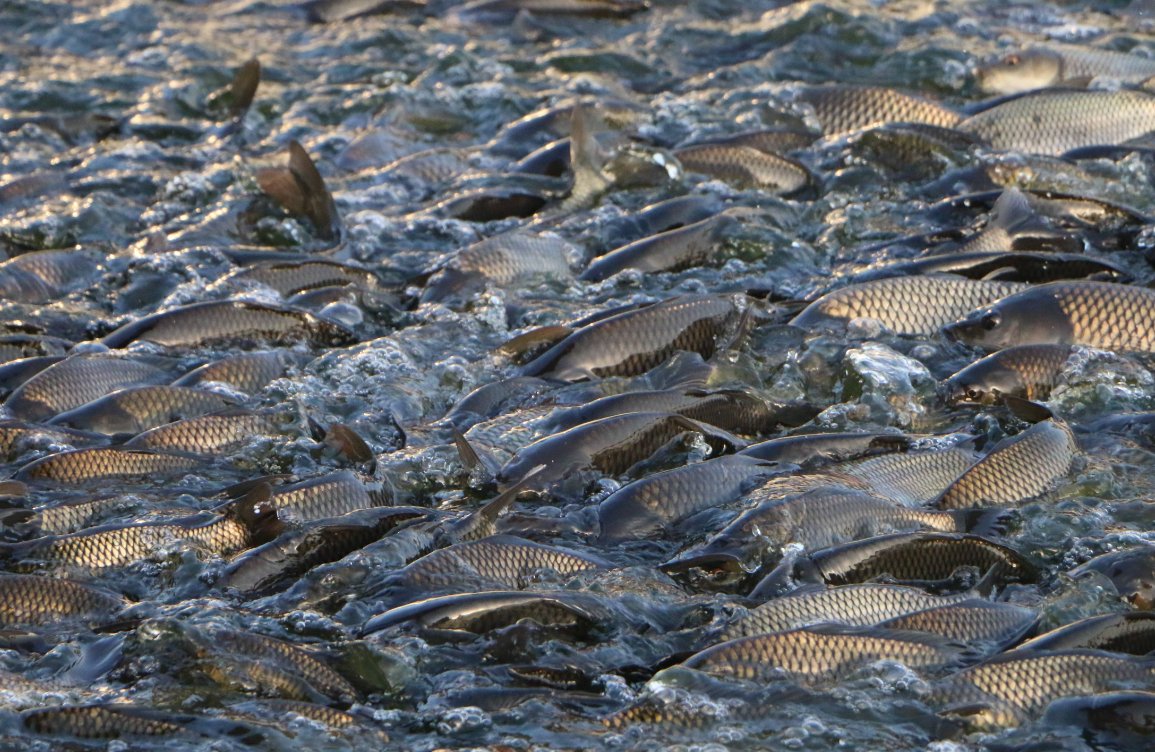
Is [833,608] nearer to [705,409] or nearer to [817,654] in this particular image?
[817,654]

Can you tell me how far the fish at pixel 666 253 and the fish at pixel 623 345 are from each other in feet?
2.27

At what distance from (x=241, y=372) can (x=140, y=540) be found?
1.26 metres

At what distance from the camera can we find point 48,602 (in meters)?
3.24

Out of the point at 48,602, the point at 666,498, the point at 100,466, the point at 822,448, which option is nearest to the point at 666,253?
the point at 822,448

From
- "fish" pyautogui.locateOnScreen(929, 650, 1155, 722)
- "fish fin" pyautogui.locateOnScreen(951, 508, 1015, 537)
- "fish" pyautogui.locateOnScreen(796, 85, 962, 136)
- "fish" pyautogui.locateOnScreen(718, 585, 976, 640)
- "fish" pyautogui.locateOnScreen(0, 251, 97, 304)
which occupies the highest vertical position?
"fish" pyautogui.locateOnScreen(796, 85, 962, 136)

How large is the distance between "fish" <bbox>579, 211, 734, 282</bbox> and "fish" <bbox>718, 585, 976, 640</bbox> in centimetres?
249

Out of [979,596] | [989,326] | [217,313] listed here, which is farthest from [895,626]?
[217,313]

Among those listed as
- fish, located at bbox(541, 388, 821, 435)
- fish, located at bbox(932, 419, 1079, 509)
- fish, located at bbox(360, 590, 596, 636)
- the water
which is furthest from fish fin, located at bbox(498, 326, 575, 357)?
fish, located at bbox(360, 590, 596, 636)

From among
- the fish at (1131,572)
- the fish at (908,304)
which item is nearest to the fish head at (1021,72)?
the fish at (908,304)

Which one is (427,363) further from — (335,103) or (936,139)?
(335,103)

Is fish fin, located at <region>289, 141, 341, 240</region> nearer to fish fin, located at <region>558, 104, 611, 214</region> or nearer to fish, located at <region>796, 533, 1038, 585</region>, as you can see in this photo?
fish fin, located at <region>558, 104, 611, 214</region>

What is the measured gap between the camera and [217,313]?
4.97 m

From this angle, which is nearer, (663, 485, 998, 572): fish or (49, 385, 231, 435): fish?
(663, 485, 998, 572): fish

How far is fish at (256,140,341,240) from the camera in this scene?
606cm
